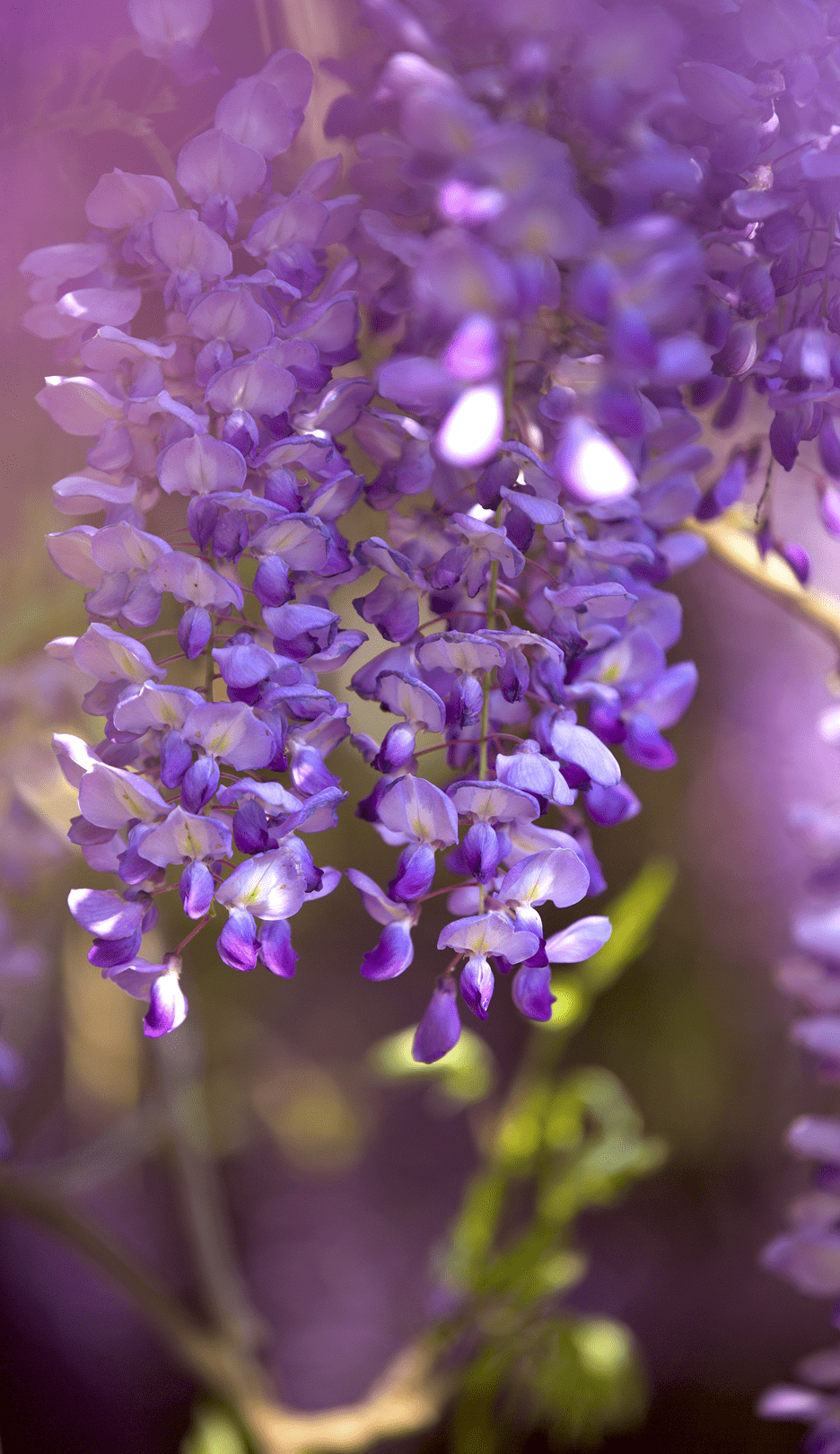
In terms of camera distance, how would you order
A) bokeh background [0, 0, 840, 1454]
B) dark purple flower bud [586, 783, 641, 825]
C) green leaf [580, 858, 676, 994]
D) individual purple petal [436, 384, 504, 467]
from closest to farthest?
individual purple petal [436, 384, 504, 467] < dark purple flower bud [586, 783, 641, 825] < green leaf [580, 858, 676, 994] < bokeh background [0, 0, 840, 1454]

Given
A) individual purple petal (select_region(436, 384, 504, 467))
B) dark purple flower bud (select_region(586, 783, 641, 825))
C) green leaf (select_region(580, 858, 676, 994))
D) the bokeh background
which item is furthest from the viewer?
the bokeh background

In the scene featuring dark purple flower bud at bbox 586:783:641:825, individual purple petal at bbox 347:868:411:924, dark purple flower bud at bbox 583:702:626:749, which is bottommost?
individual purple petal at bbox 347:868:411:924

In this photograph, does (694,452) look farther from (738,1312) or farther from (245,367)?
(738,1312)

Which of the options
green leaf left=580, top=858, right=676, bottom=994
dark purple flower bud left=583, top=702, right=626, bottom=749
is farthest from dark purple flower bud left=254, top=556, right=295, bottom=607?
green leaf left=580, top=858, right=676, bottom=994

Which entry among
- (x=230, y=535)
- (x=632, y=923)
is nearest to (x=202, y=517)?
(x=230, y=535)

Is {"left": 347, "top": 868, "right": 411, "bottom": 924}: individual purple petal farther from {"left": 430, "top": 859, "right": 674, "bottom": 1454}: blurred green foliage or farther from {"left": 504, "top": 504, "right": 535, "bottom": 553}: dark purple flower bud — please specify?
{"left": 430, "top": 859, "right": 674, "bottom": 1454}: blurred green foliage

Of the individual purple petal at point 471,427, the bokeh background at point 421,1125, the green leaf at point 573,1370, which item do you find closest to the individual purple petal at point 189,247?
the individual purple petal at point 471,427

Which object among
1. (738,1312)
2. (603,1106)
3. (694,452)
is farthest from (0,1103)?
(694,452)

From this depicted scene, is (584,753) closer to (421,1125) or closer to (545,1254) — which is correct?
(545,1254)
